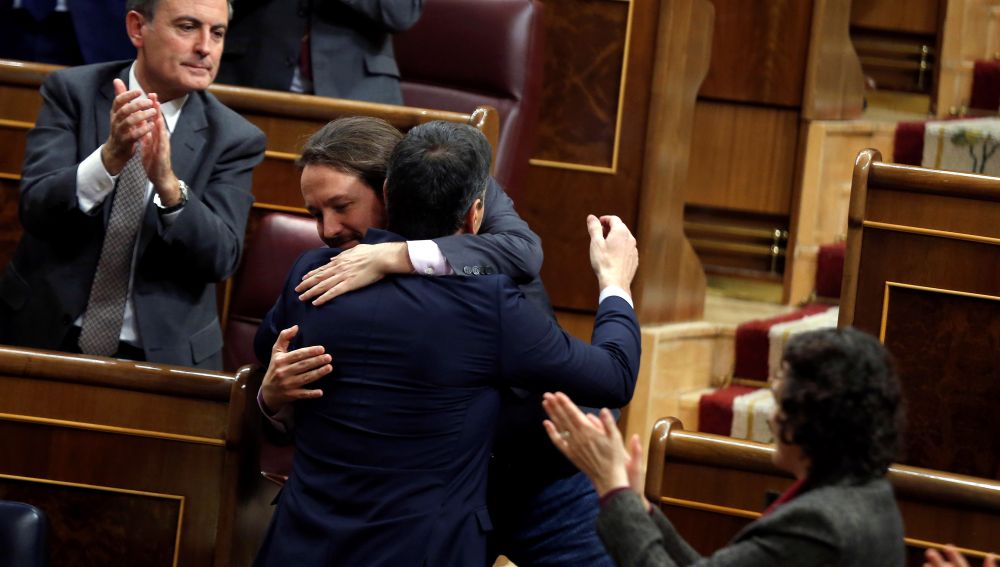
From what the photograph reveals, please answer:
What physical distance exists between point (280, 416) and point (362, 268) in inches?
7.3

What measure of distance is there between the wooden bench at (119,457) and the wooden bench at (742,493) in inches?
17.3

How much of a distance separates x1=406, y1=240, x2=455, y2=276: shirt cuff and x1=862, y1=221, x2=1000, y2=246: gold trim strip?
0.65 meters

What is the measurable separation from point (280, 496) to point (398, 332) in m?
0.22

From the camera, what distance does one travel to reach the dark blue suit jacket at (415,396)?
1128 mm

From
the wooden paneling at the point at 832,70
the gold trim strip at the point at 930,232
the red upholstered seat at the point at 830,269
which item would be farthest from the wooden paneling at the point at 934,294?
the wooden paneling at the point at 832,70

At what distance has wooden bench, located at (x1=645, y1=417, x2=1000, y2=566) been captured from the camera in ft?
4.29

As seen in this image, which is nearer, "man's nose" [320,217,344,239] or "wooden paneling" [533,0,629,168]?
"man's nose" [320,217,344,239]

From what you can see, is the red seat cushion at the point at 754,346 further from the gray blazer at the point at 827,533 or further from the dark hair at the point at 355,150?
the gray blazer at the point at 827,533

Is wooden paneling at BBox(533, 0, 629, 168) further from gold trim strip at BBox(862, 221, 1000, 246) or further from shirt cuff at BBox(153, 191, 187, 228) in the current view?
shirt cuff at BBox(153, 191, 187, 228)

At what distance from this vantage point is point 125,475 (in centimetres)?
148

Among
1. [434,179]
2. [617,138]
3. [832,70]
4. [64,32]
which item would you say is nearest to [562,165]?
[617,138]

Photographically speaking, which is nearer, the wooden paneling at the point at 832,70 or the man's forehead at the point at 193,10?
the man's forehead at the point at 193,10

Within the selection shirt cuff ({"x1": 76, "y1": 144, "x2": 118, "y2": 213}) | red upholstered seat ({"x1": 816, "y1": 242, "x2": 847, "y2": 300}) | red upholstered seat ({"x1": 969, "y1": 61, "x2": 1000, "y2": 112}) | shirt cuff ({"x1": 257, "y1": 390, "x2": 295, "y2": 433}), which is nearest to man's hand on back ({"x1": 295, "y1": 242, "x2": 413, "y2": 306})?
shirt cuff ({"x1": 257, "y1": 390, "x2": 295, "y2": 433})

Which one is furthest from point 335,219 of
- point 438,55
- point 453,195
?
point 438,55
